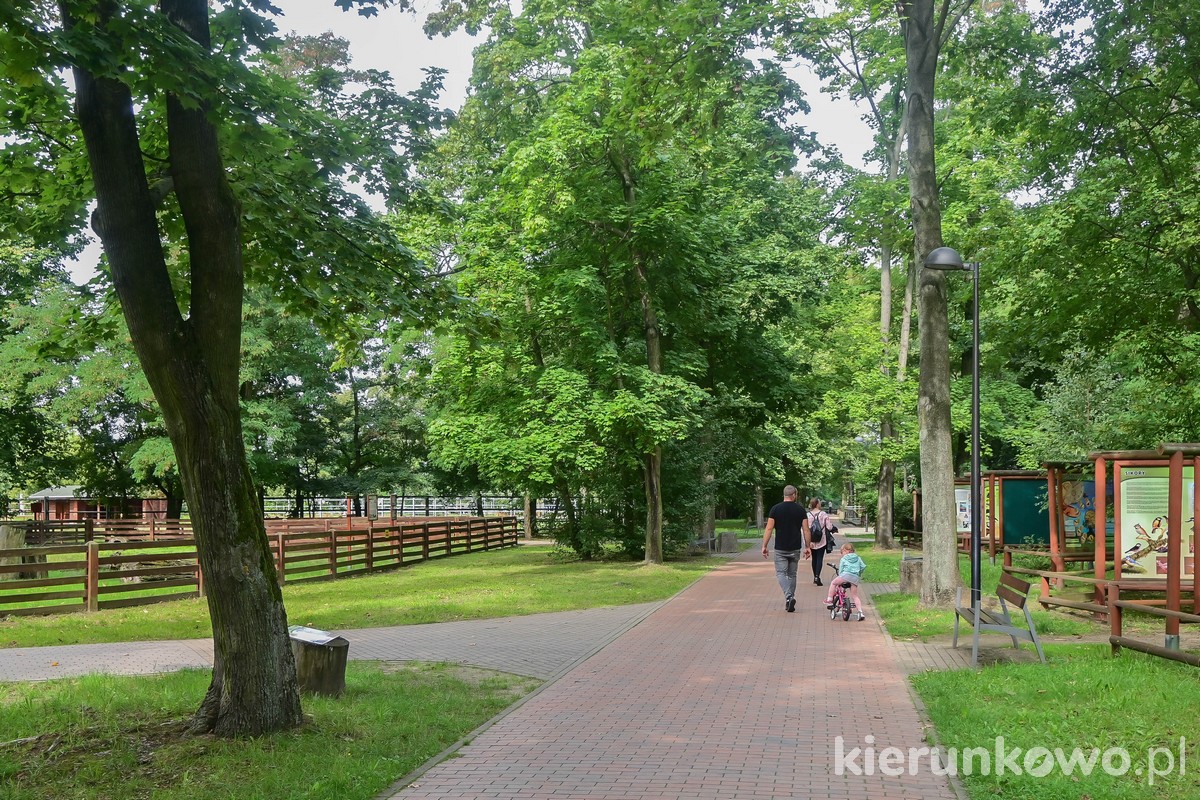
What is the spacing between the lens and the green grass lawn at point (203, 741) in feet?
20.0

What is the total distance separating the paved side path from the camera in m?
10.9

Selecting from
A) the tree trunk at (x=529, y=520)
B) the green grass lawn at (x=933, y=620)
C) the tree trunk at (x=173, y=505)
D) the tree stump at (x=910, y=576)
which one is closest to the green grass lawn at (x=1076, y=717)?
→ the green grass lawn at (x=933, y=620)

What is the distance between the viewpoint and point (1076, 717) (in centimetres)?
740

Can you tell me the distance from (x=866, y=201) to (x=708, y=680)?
23520 millimetres

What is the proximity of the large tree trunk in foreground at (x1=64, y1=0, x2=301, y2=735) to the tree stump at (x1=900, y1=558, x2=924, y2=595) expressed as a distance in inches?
494

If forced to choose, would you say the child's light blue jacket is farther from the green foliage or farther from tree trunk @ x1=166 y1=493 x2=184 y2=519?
tree trunk @ x1=166 y1=493 x2=184 y2=519

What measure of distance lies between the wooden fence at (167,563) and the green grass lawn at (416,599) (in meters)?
0.39

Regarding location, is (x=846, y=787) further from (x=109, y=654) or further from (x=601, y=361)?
(x=601, y=361)

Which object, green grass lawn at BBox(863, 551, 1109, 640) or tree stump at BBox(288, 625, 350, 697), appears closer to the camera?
tree stump at BBox(288, 625, 350, 697)

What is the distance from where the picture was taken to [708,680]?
32.0ft

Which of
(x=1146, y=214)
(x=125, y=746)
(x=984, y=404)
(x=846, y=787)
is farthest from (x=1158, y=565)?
(x=984, y=404)

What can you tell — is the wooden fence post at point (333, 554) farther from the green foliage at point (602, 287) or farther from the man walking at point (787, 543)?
the man walking at point (787, 543)

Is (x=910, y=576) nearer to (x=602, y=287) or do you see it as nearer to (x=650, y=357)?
(x=650, y=357)

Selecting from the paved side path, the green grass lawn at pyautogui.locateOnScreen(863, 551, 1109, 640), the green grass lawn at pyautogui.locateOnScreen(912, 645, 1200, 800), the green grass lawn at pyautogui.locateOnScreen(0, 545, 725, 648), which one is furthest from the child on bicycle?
the green grass lawn at pyautogui.locateOnScreen(912, 645, 1200, 800)
